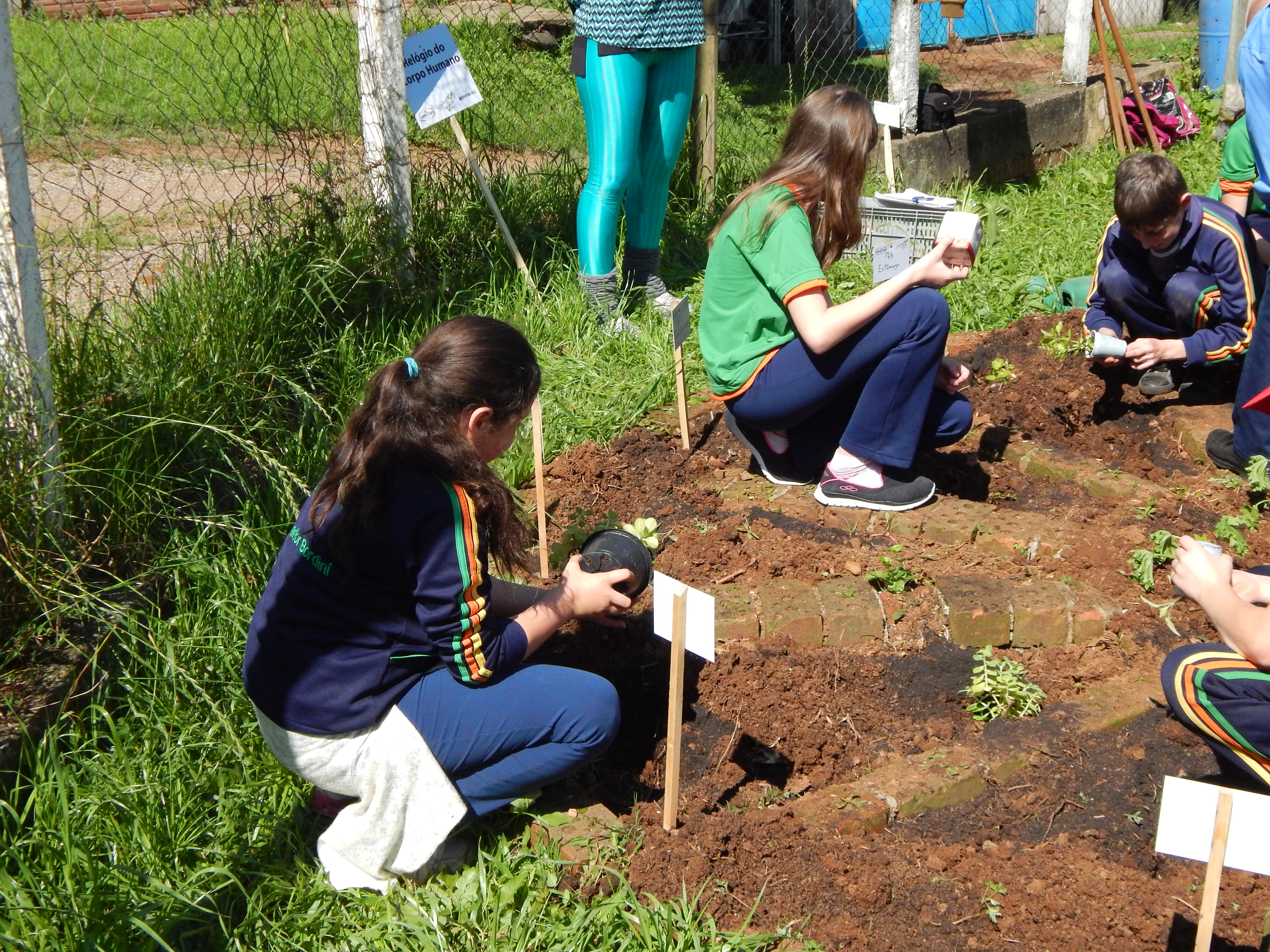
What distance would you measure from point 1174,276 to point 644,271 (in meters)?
2.17

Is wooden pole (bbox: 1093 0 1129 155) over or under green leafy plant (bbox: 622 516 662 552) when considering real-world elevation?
over

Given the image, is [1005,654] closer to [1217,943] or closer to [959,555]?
[959,555]

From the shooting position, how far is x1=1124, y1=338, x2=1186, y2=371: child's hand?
4172 mm

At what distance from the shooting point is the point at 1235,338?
4.21 m

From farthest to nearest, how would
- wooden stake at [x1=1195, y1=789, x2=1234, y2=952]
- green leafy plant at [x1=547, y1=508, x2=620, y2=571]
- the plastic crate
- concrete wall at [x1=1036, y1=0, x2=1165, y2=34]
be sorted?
concrete wall at [x1=1036, y1=0, x2=1165, y2=34] < the plastic crate < green leafy plant at [x1=547, y1=508, x2=620, y2=571] < wooden stake at [x1=1195, y1=789, x2=1234, y2=952]

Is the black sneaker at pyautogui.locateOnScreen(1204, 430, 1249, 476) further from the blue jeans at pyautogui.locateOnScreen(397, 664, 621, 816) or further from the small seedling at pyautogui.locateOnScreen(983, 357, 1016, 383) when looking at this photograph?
the blue jeans at pyautogui.locateOnScreen(397, 664, 621, 816)

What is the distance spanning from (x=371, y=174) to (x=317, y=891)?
3.02 metres

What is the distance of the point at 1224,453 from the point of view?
3920mm

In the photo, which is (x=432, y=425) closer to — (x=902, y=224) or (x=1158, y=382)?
(x=1158, y=382)

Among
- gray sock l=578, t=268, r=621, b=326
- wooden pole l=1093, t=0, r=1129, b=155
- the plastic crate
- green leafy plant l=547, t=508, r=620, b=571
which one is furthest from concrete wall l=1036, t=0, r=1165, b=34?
green leafy plant l=547, t=508, r=620, b=571

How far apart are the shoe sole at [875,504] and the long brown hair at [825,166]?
2.43 feet

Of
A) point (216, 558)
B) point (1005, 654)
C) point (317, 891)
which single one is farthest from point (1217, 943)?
point (216, 558)

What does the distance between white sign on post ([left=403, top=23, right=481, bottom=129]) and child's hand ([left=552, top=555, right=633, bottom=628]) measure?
8.89 feet

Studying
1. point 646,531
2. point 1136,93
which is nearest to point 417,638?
point 646,531
